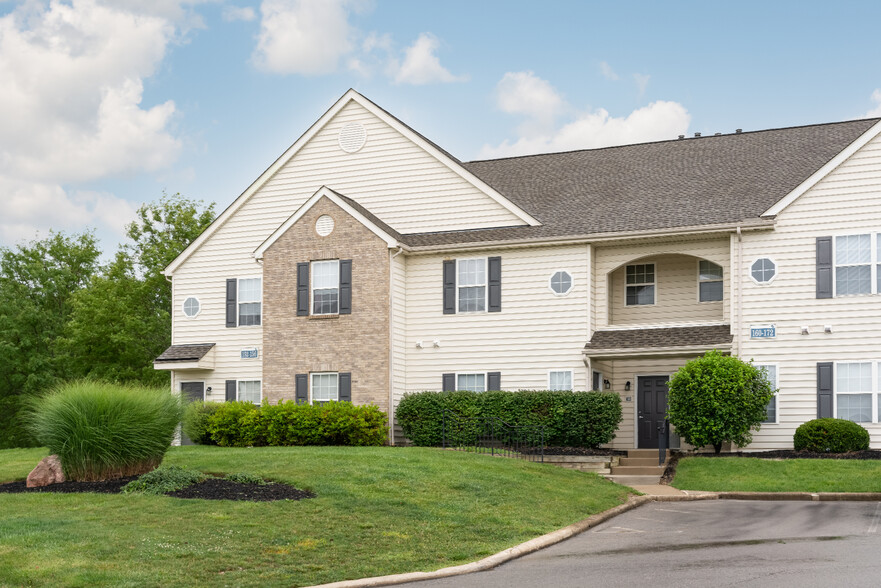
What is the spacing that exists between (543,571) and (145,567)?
434cm

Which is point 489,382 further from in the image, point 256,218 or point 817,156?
point 817,156

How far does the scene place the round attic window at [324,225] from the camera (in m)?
26.6

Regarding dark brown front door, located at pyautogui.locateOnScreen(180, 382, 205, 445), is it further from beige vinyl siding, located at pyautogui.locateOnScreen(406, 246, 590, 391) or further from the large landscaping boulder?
the large landscaping boulder

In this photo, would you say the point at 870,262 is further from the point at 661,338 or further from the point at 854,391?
the point at 661,338

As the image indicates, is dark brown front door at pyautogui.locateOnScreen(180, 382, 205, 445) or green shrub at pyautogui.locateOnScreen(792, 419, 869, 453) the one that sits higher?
dark brown front door at pyautogui.locateOnScreen(180, 382, 205, 445)

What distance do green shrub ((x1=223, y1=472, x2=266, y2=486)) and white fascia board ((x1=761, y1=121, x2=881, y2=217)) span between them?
14133mm

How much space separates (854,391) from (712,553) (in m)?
12.4

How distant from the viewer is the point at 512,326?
2591 cm

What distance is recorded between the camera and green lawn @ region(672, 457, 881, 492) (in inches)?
731

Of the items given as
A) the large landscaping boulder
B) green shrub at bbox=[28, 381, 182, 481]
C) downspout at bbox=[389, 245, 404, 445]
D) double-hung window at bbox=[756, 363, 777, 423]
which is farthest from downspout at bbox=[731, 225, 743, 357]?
the large landscaping boulder

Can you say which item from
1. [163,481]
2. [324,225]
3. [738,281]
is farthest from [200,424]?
[738,281]

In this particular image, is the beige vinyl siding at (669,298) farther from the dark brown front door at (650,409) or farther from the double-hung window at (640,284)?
the dark brown front door at (650,409)

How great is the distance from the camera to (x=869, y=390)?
73.9ft

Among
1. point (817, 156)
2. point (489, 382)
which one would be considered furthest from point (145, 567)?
point (817, 156)
